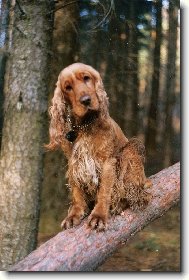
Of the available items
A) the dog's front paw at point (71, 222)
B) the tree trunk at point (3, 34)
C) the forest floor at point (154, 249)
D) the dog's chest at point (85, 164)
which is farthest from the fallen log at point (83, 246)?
the tree trunk at point (3, 34)

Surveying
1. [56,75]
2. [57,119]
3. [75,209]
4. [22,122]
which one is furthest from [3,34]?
[75,209]

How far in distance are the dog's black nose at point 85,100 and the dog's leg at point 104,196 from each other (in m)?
0.26

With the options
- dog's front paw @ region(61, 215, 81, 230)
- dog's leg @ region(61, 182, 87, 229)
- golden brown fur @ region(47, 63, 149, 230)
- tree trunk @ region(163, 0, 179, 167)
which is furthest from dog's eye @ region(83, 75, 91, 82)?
tree trunk @ region(163, 0, 179, 167)

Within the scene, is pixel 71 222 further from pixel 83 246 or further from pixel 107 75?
pixel 107 75

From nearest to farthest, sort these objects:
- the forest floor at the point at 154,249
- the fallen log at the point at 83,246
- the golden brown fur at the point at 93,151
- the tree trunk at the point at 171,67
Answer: the fallen log at the point at 83,246 → the golden brown fur at the point at 93,151 → the forest floor at the point at 154,249 → the tree trunk at the point at 171,67

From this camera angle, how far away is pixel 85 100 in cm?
204

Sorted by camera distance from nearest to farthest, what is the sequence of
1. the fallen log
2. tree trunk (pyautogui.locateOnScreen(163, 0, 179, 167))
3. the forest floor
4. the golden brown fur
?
the fallen log < the golden brown fur < the forest floor < tree trunk (pyautogui.locateOnScreen(163, 0, 179, 167))

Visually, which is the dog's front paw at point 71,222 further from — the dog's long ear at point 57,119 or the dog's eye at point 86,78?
the dog's eye at point 86,78

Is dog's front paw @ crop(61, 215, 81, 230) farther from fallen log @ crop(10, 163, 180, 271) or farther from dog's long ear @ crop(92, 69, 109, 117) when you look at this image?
dog's long ear @ crop(92, 69, 109, 117)

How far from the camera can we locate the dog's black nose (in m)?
2.02

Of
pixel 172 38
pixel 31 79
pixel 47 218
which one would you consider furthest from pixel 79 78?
pixel 47 218

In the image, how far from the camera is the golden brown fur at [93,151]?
81.4 inches

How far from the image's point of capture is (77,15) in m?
2.65

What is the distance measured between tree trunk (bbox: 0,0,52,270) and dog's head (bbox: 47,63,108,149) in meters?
0.49
